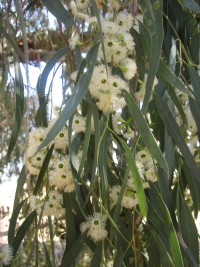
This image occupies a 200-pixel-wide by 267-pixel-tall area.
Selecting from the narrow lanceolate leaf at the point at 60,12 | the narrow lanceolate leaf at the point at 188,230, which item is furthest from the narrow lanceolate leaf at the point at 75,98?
the narrow lanceolate leaf at the point at 188,230

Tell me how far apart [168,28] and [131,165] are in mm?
606

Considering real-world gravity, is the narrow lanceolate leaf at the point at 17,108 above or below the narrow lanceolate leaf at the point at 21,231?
above

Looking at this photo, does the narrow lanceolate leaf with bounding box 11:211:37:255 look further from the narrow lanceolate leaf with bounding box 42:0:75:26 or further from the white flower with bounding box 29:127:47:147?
the narrow lanceolate leaf with bounding box 42:0:75:26

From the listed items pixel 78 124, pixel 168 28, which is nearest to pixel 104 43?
pixel 78 124

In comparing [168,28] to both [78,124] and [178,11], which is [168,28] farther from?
[78,124]

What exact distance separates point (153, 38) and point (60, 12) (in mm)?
212

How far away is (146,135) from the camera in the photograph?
93 centimetres

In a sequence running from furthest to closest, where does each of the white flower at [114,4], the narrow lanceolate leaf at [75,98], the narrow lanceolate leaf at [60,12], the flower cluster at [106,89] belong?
the white flower at [114,4] < the narrow lanceolate leaf at [60,12] < the flower cluster at [106,89] < the narrow lanceolate leaf at [75,98]

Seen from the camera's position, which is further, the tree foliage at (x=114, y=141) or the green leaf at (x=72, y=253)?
the green leaf at (x=72, y=253)

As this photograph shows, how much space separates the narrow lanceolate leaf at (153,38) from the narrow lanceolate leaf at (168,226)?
0.68 ft

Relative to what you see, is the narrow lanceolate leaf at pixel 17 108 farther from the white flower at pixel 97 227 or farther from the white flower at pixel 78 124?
the white flower at pixel 97 227

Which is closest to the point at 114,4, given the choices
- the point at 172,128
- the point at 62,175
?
the point at 172,128

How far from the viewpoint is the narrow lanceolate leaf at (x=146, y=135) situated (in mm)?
906

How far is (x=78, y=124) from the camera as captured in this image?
1090mm
